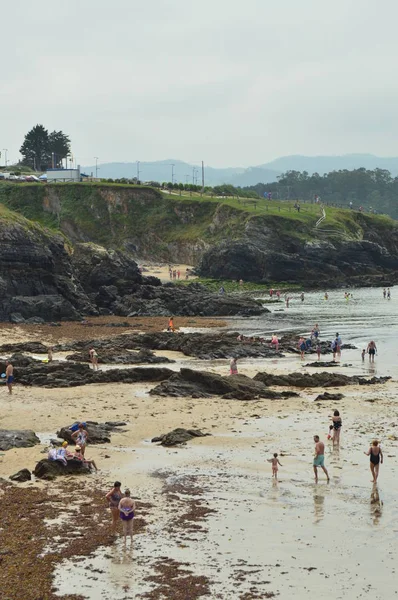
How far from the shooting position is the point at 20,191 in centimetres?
12338

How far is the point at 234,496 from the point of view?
2172 cm

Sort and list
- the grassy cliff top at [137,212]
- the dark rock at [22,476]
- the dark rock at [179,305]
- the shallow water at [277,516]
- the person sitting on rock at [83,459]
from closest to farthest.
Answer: the shallow water at [277,516] → the dark rock at [22,476] → the person sitting on rock at [83,459] → the dark rock at [179,305] → the grassy cliff top at [137,212]

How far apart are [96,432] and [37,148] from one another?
13413 cm

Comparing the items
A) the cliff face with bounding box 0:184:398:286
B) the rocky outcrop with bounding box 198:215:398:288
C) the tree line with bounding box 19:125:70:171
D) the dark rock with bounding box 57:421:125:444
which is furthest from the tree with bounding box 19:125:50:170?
the dark rock with bounding box 57:421:125:444

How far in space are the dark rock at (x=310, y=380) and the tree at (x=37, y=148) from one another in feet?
407

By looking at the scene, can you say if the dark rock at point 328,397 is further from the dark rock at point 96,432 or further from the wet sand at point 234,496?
the dark rock at point 96,432

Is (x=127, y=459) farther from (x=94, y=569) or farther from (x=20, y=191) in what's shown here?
(x=20, y=191)

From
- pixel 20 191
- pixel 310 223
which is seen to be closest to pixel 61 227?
pixel 20 191

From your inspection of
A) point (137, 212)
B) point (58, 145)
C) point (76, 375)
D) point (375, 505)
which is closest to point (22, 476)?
point (375, 505)

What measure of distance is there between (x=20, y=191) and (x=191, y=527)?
10884cm

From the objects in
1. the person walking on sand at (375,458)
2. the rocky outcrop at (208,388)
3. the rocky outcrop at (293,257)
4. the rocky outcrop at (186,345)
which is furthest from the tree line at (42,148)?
the person walking on sand at (375,458)

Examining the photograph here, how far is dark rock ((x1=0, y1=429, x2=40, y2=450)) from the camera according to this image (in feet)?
85.0

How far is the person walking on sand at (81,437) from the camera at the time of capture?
24.6 metres

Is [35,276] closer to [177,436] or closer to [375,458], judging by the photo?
[177,436]
